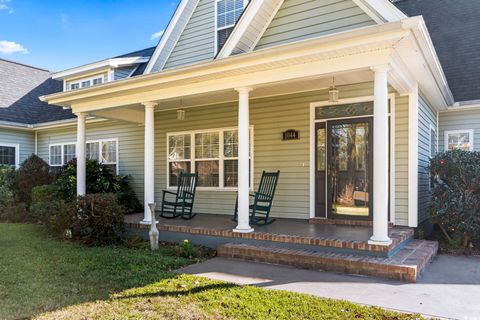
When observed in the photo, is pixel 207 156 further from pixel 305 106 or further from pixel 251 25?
pixel 251 25

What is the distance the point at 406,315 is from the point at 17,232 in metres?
7.47

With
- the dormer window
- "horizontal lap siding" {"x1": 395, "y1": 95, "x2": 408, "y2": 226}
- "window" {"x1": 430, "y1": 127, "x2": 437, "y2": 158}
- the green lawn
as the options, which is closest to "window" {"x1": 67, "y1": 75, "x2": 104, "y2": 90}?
the dormer window

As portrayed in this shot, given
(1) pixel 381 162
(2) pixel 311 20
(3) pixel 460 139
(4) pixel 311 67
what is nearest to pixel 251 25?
(2) pixel 311 20

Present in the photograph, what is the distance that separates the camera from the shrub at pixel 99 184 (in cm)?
880

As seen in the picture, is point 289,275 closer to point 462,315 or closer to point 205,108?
point 462,315

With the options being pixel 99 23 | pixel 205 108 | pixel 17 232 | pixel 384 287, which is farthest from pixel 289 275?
pixel 99 23

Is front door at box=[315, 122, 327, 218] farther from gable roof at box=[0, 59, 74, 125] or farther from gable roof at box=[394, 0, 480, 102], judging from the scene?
gable roof at box=[0, 59, 74, 125]

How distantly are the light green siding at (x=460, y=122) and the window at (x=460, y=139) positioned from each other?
70 millimetres

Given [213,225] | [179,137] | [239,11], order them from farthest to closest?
[179,137] < [239,11] < [213,225]

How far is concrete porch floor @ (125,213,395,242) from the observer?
18.0 ft

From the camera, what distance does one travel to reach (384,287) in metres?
4.02

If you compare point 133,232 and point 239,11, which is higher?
point 239,11

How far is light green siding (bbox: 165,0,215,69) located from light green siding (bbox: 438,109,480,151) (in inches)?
228

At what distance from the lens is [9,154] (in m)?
12.3
